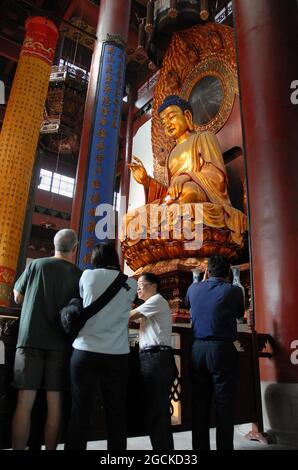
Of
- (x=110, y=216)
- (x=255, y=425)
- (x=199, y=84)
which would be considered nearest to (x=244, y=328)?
(x=255, y=425)

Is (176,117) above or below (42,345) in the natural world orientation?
above

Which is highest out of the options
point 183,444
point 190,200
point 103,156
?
point 103,156

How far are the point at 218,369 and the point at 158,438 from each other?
0.32m

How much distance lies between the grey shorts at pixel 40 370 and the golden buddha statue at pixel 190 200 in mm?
2453

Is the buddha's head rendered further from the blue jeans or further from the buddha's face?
the blue jeans

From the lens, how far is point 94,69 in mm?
4535

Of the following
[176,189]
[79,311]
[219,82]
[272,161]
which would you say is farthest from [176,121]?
[79,311]

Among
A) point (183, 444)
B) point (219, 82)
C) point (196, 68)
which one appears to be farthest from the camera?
point (196, 68)

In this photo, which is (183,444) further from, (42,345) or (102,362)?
(42,345)

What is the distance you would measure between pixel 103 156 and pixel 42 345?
117 inches

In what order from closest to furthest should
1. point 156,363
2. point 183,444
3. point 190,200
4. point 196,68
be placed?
point 156,363, point 183,444, point 190,200, point 196,68

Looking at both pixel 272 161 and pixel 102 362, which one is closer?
pixel 102 362

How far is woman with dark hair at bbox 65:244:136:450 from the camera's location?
118 centimetres

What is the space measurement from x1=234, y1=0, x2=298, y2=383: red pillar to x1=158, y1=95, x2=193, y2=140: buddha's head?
1890 millimetres
